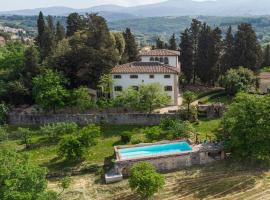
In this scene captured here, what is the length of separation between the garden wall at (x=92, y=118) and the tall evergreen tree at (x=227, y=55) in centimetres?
1694

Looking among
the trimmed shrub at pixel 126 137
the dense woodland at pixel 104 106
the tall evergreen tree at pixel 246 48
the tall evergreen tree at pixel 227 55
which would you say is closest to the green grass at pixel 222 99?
the dense woodland at pixel 104 106

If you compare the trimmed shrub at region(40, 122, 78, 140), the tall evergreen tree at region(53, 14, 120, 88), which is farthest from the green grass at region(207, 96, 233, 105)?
the trimmed shrub at region(40, 122, 78, 140)

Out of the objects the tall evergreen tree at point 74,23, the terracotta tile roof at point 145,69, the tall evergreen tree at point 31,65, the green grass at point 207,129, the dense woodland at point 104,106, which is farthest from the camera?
the tall evergreen tree at point 74,23

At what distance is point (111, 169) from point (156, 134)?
281 inches

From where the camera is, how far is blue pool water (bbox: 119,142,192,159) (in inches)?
1416

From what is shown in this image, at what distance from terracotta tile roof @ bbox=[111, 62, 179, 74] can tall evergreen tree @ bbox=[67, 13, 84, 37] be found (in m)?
15.4

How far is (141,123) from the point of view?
45.0 metres

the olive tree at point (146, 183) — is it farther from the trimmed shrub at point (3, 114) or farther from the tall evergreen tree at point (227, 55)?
the tall evergreen tree at point (227, 55)

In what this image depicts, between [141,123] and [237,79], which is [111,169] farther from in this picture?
[237,79]

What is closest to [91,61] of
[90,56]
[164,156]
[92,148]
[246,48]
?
[90,56]

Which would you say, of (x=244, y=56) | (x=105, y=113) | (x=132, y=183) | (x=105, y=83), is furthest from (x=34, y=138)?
(x=244, y=56)

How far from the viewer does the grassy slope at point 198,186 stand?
30.3m

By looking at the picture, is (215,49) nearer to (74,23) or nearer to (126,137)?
(74,23)

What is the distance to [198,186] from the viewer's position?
103 ft
